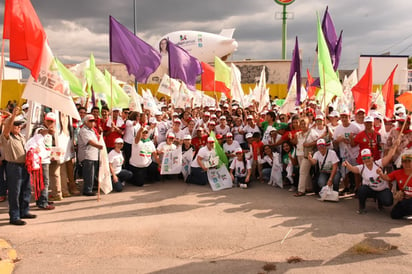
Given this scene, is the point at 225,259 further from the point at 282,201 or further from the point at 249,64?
the point at 249,64

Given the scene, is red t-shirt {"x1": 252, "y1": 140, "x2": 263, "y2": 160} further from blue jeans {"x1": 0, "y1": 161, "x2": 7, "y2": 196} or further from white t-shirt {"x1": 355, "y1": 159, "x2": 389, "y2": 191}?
blue jeans {"x1": 0, "y1": 161, "x2": 7, "y2": 196}

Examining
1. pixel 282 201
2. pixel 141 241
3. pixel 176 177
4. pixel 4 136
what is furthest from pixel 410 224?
pixel 4 136

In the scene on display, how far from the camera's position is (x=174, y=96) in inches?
626

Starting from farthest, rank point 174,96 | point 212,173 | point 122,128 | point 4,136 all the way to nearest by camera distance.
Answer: point 174,96 → point 122,128 → point 212,173 → point 4,136

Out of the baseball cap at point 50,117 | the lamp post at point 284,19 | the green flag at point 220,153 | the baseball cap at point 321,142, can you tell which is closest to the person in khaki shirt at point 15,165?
the baseball cap at point 50,117

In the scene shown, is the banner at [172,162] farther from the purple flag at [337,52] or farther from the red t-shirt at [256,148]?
the purple flag at [337,52]

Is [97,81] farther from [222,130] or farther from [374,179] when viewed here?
[374,179]

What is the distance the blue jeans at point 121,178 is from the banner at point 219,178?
1955mm

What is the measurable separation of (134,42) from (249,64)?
1300 inches

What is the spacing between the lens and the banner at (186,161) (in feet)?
31.1

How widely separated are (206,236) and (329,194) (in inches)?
122

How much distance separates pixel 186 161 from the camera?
31.2 ft

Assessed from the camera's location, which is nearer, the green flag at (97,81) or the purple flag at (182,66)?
the green flag at (97,81)

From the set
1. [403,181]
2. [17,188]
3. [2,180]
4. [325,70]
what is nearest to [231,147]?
[325,70]
